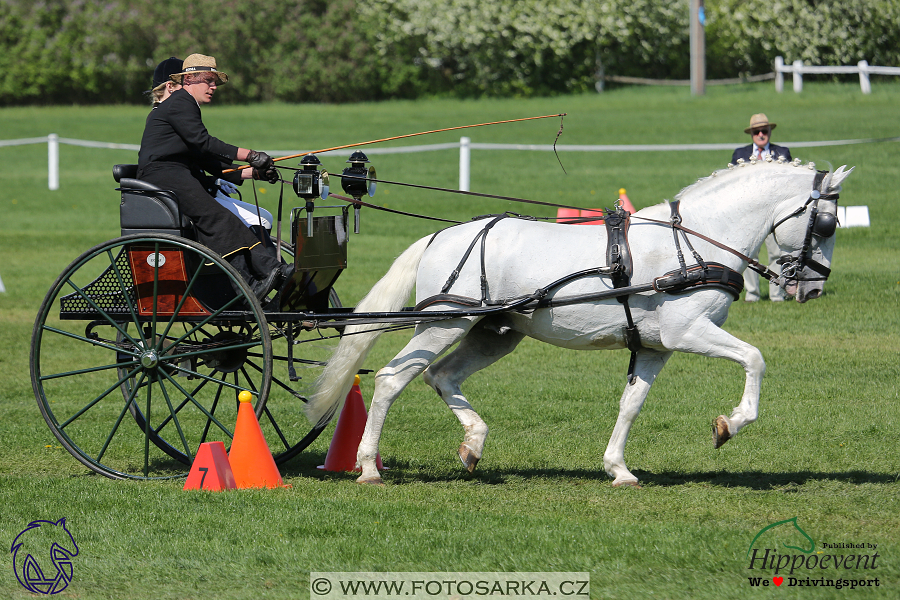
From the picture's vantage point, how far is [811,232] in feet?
19.3

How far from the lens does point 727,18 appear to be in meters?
38.6

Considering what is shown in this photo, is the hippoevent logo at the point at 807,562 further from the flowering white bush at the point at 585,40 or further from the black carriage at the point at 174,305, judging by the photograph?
the flowering white bush at the point at 585,40

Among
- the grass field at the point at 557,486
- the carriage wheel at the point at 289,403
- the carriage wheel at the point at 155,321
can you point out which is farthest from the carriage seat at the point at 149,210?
the grass field at the point at 557,486

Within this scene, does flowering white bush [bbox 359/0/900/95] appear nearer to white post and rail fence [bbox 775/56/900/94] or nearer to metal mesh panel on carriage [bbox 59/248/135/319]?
white post and rail fence [bbox 775/56/900/94]

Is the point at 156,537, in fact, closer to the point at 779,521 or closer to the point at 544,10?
the point at 779,521

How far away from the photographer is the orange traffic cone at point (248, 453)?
19.9 ft

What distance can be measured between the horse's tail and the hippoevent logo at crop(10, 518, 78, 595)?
5.50 ft

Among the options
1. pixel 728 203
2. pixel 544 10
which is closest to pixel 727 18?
pixel 544 10

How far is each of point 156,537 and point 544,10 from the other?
3594cm

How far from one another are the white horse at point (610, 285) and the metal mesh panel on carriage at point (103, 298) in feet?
4.39

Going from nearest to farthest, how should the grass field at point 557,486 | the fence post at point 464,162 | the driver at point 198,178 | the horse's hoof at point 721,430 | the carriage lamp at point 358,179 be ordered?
the grass field at point 557,486 → the horse's hoof at point 721,430 → the driver at point 198,178 → the carriage lamp at point 358,179 → the fence post at point 464,162

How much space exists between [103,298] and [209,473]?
1.36 meters

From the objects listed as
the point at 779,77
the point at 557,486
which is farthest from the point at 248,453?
the point at 779,77

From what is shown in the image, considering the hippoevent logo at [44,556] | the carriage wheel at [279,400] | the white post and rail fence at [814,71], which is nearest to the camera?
the hippoevent logo at [44,556]
